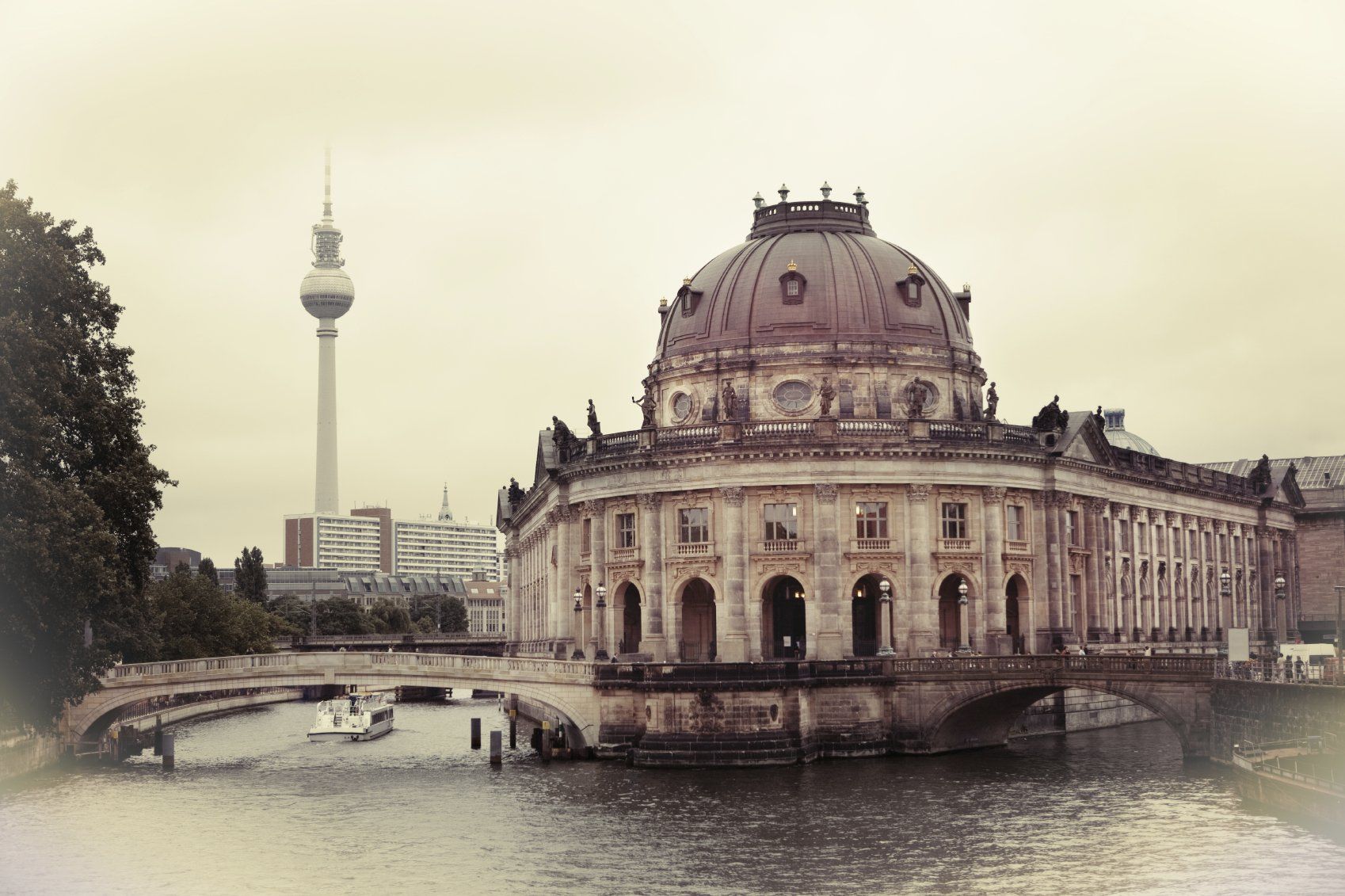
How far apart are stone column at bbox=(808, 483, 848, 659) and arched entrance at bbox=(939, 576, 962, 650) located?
366 inches

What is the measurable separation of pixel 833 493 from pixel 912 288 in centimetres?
1968

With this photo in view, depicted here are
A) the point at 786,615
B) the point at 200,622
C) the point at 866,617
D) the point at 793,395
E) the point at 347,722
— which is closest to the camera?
the point at 866,617

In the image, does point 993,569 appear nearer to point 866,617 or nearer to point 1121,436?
point 866,617

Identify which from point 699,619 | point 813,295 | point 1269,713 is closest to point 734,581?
point 699,619

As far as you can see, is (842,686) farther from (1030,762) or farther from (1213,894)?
(1213,894)

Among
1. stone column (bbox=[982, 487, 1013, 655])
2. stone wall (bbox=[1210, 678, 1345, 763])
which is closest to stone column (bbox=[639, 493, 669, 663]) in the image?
stone column (bbox=[982, 487, 1013, 655])

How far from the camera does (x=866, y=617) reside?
99.7 m

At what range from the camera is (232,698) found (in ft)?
460

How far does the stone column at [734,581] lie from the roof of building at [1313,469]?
87.2 meters

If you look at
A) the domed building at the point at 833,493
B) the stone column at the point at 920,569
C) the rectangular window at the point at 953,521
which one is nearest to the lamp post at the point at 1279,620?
the domed building at the point at 833,493

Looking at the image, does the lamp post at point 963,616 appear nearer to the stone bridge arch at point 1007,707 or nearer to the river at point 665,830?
the stone bridge arch at point 1007,707

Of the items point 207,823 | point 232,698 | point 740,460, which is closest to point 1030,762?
point 740,460

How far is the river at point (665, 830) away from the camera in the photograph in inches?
2120

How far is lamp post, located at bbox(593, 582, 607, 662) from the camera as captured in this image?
101 metres
